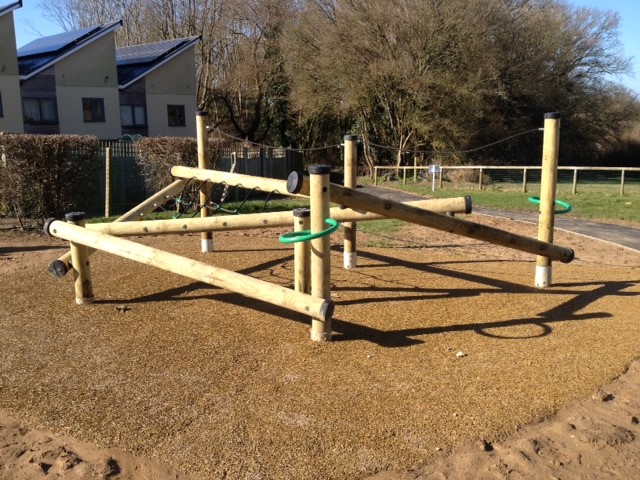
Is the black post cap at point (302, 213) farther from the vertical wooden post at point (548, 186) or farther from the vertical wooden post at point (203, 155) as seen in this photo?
the vertical wooden post at point (203, 155)

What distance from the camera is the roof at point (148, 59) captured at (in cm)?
2845

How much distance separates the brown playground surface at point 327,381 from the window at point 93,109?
2166 centimetres

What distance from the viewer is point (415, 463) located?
3.07 m

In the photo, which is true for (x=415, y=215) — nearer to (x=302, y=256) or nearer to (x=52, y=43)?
(x=302, y=256)

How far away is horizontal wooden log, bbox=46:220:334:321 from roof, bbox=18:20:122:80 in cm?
2186

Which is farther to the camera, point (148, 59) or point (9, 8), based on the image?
point (148, 59)

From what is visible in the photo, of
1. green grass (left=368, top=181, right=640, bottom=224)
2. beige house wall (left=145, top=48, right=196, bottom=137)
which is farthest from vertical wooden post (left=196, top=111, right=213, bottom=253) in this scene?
beige house wall (left=145, top=48, right=196, bottom=137)

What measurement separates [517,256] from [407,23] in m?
20.1

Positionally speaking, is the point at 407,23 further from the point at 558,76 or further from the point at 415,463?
the point at 415,463

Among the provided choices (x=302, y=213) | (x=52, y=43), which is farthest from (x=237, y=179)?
(x=52, y=43)

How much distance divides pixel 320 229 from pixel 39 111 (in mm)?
24279

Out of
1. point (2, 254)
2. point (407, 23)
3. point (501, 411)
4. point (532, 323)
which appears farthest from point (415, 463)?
point (407, 23)

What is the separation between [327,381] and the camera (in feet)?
13.4

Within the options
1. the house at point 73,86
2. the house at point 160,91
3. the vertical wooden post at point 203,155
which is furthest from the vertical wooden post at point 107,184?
the house at point 160,91
